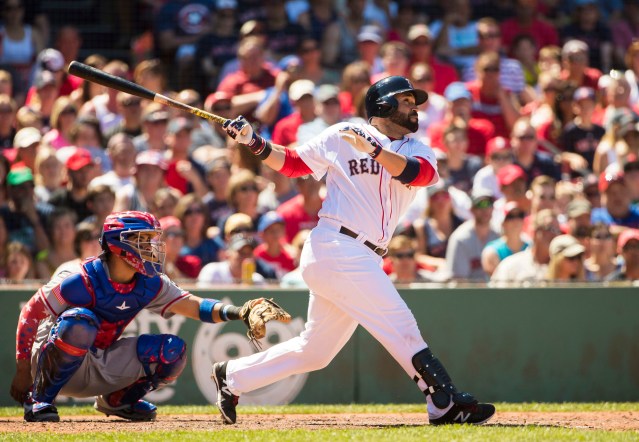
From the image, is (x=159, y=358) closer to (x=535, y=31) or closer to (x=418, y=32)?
(x=418, y=32)

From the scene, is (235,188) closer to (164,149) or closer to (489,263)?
(164,149)

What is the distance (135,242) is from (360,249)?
1286 mm

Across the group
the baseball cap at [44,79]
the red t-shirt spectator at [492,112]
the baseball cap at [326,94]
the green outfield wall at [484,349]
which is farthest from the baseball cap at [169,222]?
the red t-shirt spectator at [492,112]

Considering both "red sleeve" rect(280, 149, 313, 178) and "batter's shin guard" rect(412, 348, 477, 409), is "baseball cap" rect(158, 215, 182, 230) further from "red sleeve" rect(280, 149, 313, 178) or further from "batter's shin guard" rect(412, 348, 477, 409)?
"batter's shin guard" rect(412, 348, 477, 409)

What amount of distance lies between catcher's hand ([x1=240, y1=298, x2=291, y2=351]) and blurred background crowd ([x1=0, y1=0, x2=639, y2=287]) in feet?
3.66

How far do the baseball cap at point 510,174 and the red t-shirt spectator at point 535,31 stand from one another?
3589 mm

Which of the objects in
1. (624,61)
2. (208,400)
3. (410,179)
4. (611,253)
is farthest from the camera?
(624,61)

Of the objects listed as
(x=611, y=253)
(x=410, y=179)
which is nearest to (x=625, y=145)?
(x=611, y=253)

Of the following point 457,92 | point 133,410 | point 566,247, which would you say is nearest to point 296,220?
point 566,247

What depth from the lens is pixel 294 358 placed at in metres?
6.35

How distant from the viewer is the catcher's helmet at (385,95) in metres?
6.38

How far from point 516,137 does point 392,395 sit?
3.65 m

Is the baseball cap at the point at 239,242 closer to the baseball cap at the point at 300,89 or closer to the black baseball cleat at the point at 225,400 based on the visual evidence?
the baseball cap at the point at 300,89

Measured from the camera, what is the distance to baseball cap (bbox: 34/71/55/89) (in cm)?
1141
